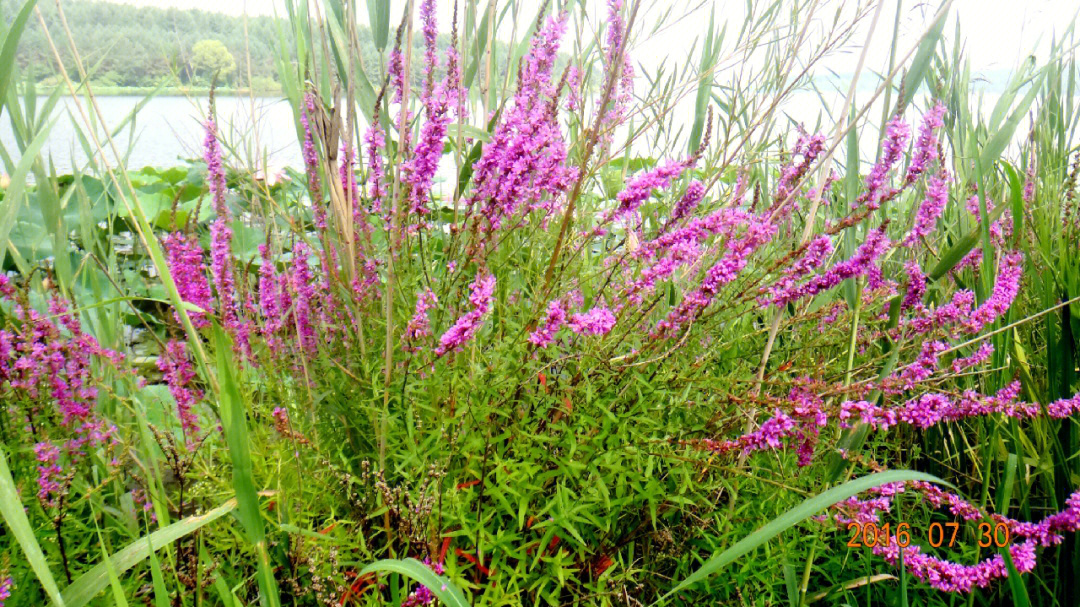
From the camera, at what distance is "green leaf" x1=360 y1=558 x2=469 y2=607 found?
95cm

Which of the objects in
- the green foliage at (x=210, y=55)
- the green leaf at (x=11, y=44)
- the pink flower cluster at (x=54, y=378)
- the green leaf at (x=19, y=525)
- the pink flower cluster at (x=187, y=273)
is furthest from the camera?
the green foliage at (x=210, y=55)

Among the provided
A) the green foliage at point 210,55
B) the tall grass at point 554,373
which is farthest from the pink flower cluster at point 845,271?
the green foliage at point 210,55

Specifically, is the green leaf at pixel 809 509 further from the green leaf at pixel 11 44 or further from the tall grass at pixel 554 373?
the green leaf at pixel 11 44

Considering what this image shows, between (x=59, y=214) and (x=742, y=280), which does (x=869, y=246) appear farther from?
(x=59, y=214)

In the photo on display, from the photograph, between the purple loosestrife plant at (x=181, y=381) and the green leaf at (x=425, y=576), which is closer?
the green leaf at (x=425, y=576)

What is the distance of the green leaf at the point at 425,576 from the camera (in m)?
0.95

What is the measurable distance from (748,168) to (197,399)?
1.52 m

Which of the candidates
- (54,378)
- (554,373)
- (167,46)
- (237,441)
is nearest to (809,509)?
(554,373)

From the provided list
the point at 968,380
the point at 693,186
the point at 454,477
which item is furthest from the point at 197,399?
the point at 968,380

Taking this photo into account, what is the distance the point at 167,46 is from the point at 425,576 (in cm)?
202

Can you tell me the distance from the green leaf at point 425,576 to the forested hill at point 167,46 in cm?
134

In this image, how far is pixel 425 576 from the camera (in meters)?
0.97

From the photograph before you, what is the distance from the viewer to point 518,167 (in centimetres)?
138

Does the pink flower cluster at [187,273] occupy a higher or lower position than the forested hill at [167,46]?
lower
